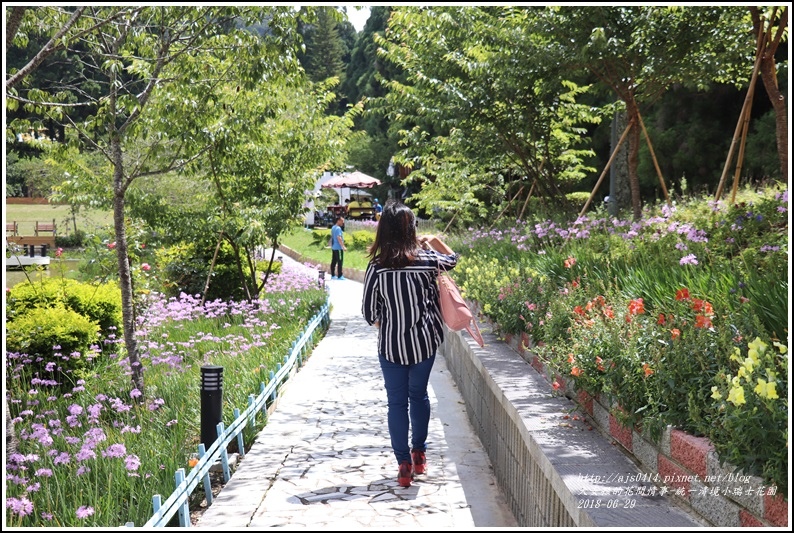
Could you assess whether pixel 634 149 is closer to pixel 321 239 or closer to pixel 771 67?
pixel 771 67

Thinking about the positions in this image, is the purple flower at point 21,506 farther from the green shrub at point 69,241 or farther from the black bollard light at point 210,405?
the green shrub at point 69,241

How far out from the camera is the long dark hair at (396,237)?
460 centimetres

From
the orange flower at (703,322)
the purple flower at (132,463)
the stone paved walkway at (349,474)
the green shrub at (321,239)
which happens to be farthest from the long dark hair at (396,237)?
the green shrub at (321,239)

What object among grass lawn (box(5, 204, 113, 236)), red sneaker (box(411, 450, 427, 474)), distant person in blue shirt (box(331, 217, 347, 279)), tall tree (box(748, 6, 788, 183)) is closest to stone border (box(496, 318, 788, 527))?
red sneaker (box(411, 450, 427, 474))

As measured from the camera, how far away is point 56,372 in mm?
7508

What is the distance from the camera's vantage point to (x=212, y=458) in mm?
4781

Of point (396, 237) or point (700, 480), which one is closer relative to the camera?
point (700, 480)

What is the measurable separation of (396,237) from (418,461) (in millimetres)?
1521

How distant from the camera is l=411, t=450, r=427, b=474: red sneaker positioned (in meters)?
5.06

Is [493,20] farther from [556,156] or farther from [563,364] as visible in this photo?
[563,364]

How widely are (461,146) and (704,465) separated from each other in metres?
11.2

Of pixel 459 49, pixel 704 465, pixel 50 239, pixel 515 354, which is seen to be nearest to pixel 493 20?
pixel 459 49

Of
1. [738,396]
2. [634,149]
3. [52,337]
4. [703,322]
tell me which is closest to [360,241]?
[634,149]

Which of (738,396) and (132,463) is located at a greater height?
(738,396)
